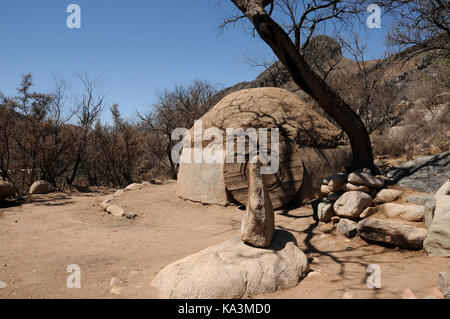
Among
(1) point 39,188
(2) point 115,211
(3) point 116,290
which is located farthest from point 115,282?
(1) point 39,188

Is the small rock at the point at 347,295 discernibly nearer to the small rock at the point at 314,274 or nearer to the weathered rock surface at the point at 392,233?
the small rock at the point at 314,274

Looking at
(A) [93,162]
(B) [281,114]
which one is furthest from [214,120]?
(A) [93,162]

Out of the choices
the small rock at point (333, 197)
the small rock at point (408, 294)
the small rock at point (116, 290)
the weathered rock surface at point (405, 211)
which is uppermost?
the small rock at point (333, 197)

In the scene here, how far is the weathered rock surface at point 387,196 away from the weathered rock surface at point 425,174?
0.39 metres

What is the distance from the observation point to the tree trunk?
4.58 m

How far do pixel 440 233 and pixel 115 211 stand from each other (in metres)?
5.68

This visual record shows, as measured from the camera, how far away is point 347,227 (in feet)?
12.8

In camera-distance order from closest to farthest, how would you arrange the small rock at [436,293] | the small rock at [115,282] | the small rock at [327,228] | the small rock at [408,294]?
the small rock at [436,293]
the small rock at [408,294]
the small rock at [115,282]
the small rock at [327,228]

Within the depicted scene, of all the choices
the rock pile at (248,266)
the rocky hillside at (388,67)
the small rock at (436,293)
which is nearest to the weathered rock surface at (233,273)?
the rock pile at (248,266)

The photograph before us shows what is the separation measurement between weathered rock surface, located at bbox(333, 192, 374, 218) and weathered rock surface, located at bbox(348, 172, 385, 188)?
27 cm

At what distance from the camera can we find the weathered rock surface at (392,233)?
10.3ft

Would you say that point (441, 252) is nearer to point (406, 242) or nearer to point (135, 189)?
point (406, 242)
